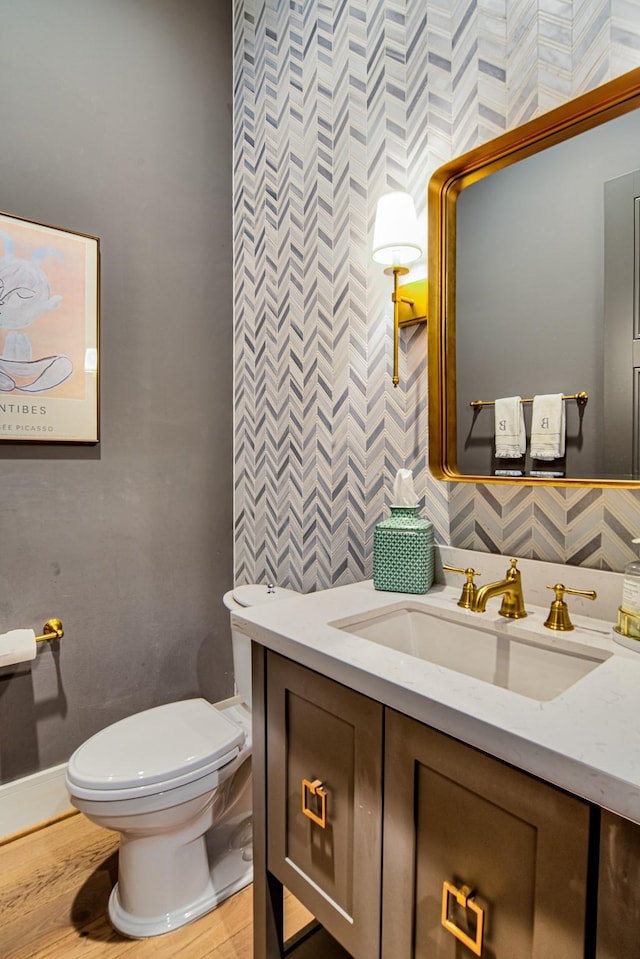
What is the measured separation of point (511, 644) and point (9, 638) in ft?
4.70

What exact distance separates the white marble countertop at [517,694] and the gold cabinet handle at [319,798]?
218mm

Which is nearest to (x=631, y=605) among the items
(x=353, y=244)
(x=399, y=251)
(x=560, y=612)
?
(x=560, y=612)

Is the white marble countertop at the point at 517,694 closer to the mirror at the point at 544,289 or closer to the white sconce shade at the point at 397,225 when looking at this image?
the mirror at the point at 544,289

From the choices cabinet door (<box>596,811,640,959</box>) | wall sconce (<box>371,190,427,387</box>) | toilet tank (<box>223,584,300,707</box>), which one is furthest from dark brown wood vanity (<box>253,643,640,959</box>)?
wall sconce (<box>371,190,427,387</box>)

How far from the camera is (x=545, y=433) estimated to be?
116 cm

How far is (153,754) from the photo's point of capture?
1.31 metres

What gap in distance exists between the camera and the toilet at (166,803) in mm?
1220

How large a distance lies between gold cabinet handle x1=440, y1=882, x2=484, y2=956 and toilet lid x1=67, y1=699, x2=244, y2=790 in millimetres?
742

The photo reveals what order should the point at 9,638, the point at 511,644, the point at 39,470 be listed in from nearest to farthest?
the point at 511,644, the point at 9,638, the point at 39,470

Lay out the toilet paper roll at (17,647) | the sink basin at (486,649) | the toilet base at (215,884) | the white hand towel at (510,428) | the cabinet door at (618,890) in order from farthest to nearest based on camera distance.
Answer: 1. the toilet paper roll at (17,647)
2. the toilet base at (215,884)
3. the white hand towel at (510,428)
4. the sink basin at (486,649)
5. the cabinet door at (618,890)

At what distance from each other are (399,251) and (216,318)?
95 centimetres

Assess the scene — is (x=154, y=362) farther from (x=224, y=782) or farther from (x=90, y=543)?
(x=224, y=782)

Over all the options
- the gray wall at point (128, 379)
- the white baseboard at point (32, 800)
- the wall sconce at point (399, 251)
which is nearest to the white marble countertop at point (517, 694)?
the wall sconce at point (399, 251)

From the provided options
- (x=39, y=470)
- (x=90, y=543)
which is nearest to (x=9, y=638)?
(x=90, y=543)
